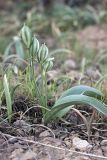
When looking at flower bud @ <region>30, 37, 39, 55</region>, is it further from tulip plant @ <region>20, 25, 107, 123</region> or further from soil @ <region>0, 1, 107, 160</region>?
soil @ <region>0, 1, 107, 160</region>

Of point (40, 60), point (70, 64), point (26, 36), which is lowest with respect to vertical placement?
point (70, 64)

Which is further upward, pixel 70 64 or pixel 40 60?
pixel 40 60

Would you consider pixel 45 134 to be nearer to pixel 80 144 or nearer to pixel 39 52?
pixel 80 144

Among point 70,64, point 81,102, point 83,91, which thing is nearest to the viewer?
point 81,102

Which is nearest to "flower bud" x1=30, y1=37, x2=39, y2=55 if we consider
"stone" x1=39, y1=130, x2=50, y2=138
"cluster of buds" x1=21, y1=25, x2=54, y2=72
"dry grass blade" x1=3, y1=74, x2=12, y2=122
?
"cluster of buds" x1=21, y1=25, x2=54, y2=72

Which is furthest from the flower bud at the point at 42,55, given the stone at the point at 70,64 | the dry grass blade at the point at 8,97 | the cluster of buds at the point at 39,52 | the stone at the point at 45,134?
the stone at the point at 70,64

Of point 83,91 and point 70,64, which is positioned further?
point 70,64

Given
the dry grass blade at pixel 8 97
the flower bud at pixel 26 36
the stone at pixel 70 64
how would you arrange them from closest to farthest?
the dry grass blade at pixel 8 97 → the flower bud at pixel 26 36 → the stone at pixel 70 64

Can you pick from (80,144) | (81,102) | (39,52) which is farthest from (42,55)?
(80,144)

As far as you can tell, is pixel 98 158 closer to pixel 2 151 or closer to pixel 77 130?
pixel 77 130

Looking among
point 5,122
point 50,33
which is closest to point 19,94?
point 5,122

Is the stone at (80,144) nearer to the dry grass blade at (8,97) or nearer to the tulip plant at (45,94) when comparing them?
the tulip plant at (45,94)
